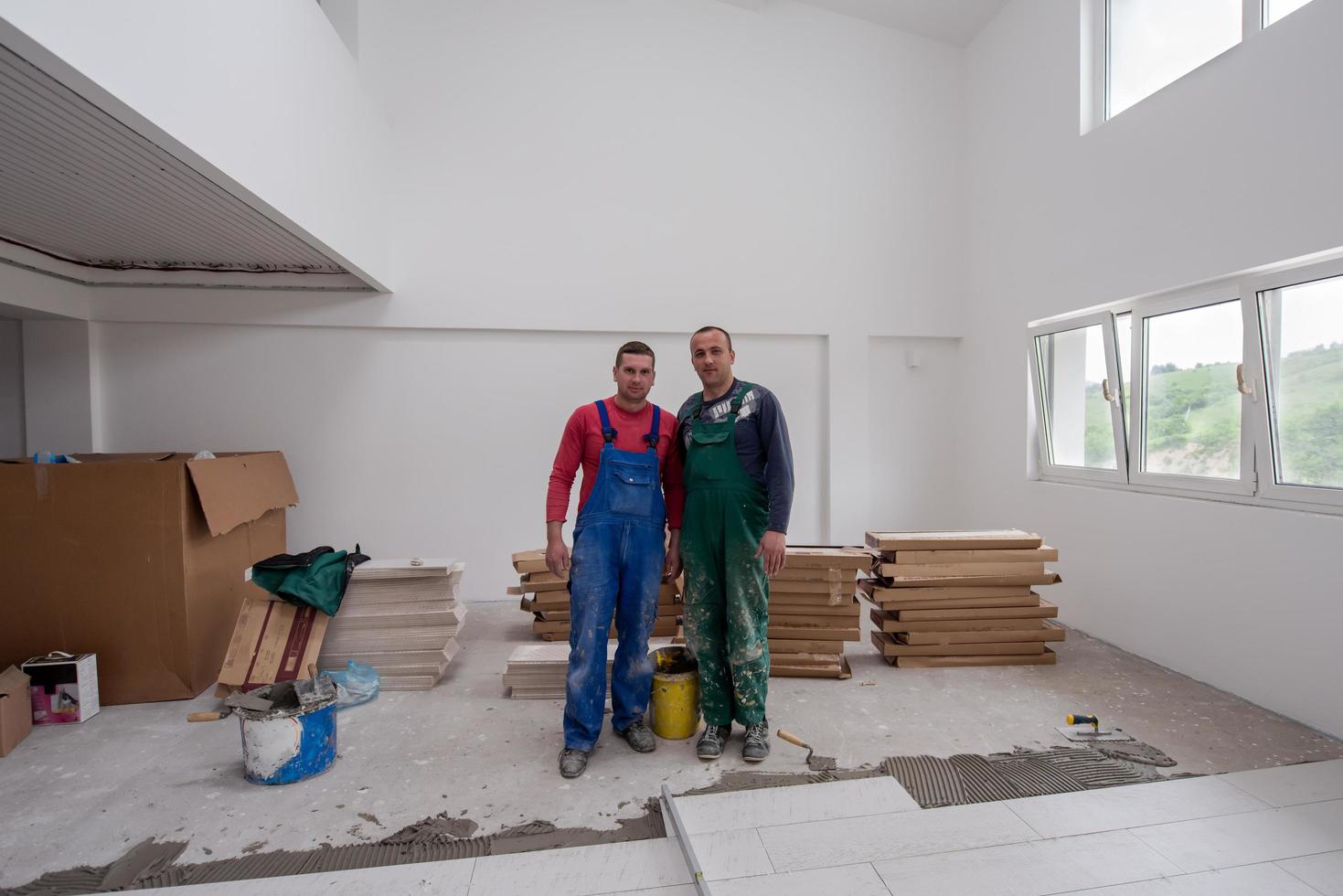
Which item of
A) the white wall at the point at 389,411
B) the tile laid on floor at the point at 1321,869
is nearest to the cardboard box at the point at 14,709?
the white wall at the point at 389,411

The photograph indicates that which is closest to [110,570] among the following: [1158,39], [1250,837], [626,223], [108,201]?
[108,201]

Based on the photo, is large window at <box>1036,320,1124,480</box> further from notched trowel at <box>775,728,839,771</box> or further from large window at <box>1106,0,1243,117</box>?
notched trowel at <box>775,728,839,771</box>

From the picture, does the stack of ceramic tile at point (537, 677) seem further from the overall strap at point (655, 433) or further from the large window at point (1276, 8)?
the large window at point (1276, 8)

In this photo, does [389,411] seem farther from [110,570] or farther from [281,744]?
[281,744]

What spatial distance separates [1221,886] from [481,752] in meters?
2.49

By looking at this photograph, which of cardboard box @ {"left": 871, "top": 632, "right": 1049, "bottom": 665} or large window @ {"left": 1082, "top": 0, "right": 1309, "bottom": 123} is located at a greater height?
large window @ {"left": 1082, "top": 0, "right": 1309, "bottom": 123}

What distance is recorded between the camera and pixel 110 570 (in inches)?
130

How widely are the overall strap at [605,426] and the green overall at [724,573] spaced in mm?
319

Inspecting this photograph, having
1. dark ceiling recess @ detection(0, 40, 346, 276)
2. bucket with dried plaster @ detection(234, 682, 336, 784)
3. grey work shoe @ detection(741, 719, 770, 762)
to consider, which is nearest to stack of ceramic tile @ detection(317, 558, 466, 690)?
bucket with dried plaster @ detection(234, 682, 336, 784)

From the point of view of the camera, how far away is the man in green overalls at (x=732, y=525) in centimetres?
265

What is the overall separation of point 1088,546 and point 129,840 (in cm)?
485

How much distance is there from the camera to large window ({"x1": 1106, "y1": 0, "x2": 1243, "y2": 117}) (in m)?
3.37

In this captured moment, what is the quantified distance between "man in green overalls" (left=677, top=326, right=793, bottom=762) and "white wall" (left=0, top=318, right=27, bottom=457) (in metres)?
4.93

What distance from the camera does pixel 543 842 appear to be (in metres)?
2.16
